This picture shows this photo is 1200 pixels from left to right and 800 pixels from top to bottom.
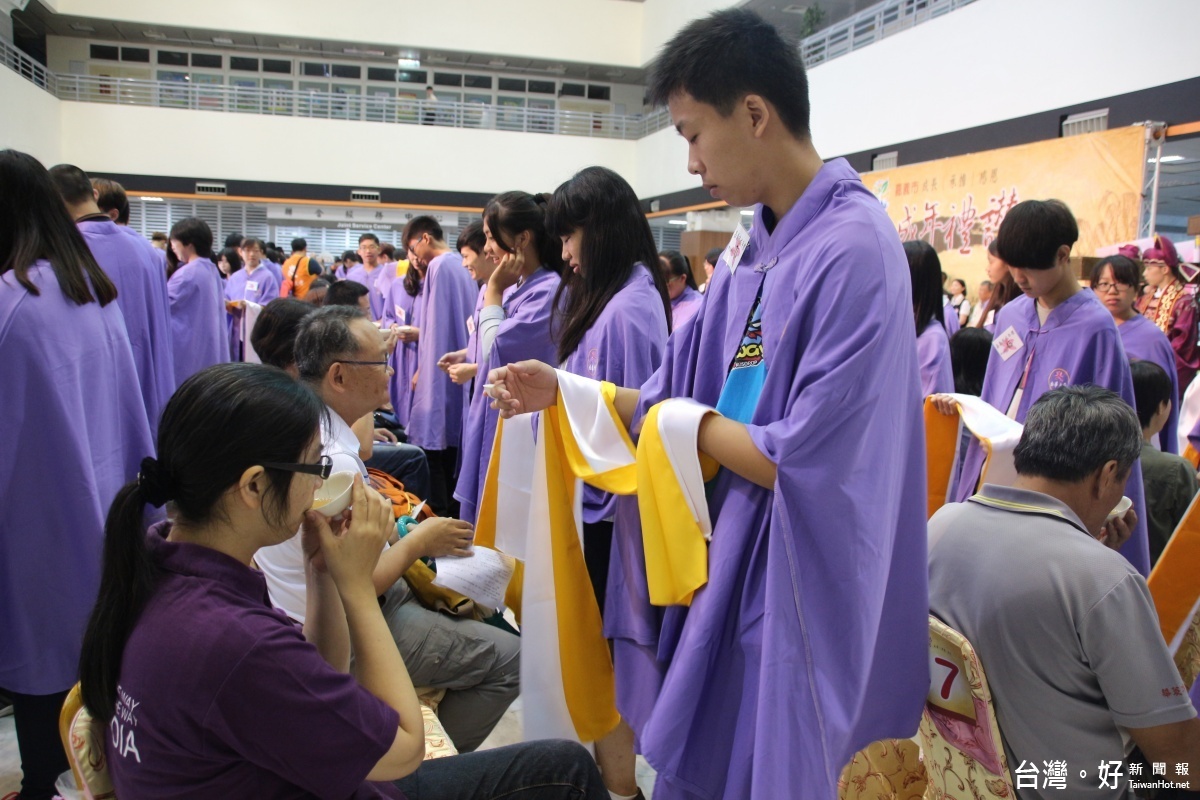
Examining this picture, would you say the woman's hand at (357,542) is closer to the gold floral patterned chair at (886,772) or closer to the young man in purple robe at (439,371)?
the gold floral patterned chair at (886,772)

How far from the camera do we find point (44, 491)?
6.73 ft

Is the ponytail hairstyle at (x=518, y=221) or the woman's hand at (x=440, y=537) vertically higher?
the ponytail hairstyle at (x=518, y=221)

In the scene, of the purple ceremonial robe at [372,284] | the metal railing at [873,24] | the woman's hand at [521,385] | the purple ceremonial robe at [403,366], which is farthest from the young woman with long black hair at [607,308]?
the metal railing at [873,24]

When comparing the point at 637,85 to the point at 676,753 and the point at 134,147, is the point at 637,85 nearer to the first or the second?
the point at 134,147

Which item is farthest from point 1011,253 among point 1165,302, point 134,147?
point 134,147

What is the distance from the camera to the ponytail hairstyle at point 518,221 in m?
3.00

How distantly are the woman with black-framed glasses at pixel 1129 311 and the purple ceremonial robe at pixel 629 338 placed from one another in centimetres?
249

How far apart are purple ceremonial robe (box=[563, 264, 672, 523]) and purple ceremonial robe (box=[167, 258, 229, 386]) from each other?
3429 millimetres

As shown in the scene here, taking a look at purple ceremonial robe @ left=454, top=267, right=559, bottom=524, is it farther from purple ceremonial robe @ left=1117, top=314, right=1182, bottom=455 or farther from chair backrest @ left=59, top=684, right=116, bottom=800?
purple ceremonial robe @ left=1117, top=314, right=1182, bottom=455

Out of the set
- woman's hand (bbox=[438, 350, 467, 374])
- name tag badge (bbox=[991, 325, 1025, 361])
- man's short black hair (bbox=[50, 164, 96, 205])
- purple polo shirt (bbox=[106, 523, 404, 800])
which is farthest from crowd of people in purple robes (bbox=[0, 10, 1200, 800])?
man's short black hair (bbox=[50, 164, 96, 205])

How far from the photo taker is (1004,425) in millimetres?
2215

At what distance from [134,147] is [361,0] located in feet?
15.0

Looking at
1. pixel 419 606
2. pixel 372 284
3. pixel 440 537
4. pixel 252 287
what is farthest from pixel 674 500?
pixel 372 284

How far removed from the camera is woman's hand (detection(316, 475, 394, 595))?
127 cm
